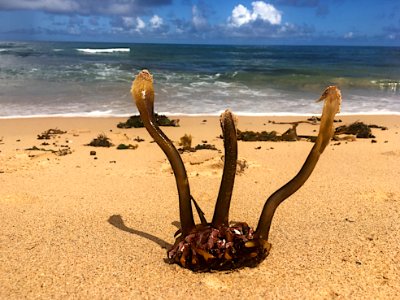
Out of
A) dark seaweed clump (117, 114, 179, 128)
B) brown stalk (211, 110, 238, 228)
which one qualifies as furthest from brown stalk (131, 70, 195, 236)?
dark seaweed clump (117, 114, 179, 128)

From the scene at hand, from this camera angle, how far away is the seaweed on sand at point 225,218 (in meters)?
2.56

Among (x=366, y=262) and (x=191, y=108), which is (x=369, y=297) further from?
(x=191, y=108)

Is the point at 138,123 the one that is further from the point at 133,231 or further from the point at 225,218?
the point at 225,218

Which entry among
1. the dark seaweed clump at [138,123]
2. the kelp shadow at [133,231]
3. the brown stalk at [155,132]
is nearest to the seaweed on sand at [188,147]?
the dark seaweed clump at [138,123]

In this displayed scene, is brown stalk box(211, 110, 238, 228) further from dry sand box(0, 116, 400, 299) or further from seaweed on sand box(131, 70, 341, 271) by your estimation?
dry sand box(0, 116, 400, 299)

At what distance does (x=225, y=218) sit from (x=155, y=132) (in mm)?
692

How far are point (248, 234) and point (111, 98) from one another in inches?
464

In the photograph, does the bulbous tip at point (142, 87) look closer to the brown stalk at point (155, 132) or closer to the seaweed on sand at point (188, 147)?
the brown stalk at point (155, 132)

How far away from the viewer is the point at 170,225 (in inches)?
136

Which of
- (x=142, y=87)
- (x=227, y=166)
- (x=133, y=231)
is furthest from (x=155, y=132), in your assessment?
(x=133, y=231)

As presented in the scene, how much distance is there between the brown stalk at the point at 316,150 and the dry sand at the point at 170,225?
27cm

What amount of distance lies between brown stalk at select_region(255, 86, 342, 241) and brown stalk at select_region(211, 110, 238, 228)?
0.26 m

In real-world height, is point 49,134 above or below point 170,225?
below

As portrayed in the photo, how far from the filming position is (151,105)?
2.78 metres
